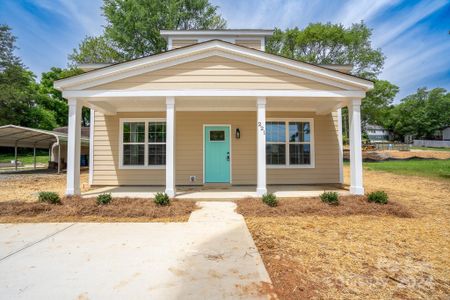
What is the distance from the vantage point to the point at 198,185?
8203 mm

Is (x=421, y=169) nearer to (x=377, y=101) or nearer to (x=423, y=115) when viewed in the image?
(x=377, y=101)

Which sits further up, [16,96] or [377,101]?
[16,96]

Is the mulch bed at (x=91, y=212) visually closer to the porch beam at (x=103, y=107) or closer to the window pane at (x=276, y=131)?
the porch beam at (x=103, y=107)

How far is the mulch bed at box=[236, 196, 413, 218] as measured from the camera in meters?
4.93

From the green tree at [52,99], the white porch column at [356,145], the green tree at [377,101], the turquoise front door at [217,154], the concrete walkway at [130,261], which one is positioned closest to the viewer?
the concrete walkway at [130,261]

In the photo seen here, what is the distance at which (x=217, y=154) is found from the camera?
8.28 metres

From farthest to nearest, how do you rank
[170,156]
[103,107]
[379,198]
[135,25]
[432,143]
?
[432,143], [135,25], [103,107], [170,156], [379,198]

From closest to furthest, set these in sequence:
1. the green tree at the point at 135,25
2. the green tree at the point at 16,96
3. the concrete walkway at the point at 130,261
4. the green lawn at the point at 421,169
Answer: the concrete walkway at the point at 130,261 < the green lawn at the point at 421,169 < the green tree at the point at 135,25 < the green tree at the point at 16,96

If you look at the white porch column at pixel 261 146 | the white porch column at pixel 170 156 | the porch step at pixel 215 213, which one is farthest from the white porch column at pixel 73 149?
the white porch column at pixel 261 146

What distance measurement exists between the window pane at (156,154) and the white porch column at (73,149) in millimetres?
2512

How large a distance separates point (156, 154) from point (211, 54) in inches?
161

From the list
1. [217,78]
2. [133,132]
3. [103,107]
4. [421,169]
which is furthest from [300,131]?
[421,169]

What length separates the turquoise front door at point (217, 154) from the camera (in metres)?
8.23

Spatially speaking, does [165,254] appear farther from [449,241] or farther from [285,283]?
[449,241]
